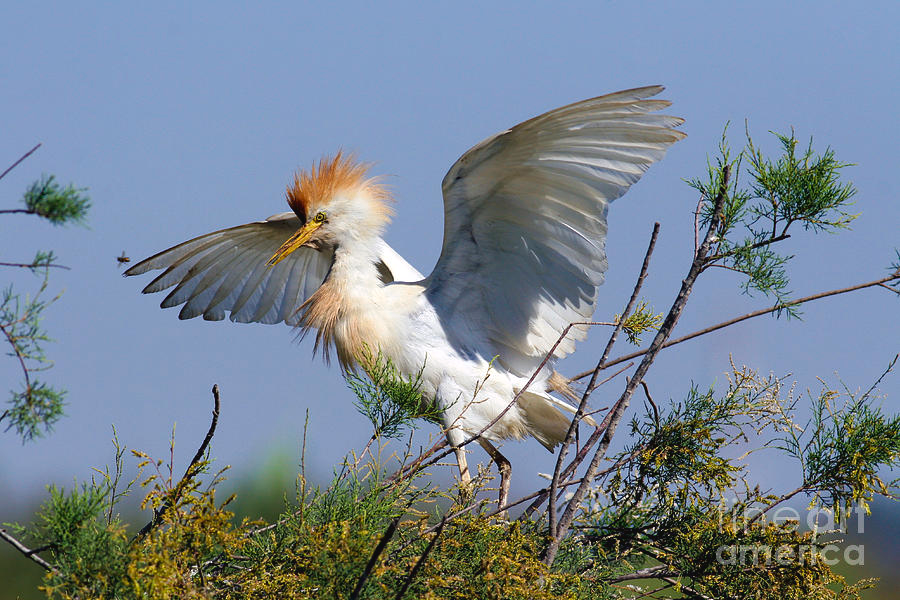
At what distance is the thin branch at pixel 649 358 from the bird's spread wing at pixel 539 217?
345 millimetres

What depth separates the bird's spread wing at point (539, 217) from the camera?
100 inches

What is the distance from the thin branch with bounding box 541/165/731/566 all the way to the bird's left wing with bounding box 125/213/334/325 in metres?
1.84

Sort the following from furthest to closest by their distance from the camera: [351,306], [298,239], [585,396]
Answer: [298,239] < [351,306] < [585,396]

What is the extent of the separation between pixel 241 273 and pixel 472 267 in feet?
4.58

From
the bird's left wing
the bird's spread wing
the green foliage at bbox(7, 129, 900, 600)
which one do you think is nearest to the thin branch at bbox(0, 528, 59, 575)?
the green foliage at bbox(7, 129, 900, 600)

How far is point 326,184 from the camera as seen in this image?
11.7 ft

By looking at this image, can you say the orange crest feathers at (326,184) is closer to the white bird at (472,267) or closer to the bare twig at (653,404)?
the white bird at (472,267)

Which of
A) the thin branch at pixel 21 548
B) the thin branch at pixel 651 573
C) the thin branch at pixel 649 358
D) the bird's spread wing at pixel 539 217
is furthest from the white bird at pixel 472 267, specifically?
the thin branch at pixel 21 548

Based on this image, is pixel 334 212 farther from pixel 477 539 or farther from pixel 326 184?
pixel 477 539

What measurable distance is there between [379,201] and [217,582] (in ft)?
6.69

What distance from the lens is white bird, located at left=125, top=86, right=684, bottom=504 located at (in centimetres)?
262

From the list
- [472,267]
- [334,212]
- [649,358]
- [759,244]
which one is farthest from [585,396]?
[334,212]

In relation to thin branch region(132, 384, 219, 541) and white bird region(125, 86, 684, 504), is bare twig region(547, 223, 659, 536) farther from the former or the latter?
thin branch region(132, 384, 219, 541)

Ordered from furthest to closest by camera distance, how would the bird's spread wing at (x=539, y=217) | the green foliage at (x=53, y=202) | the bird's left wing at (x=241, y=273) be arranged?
the bird's left wing at (x=241, y=273)
the bird's spread wing at (x=539, y=217)
the green foliage at (x=53, y=202)
